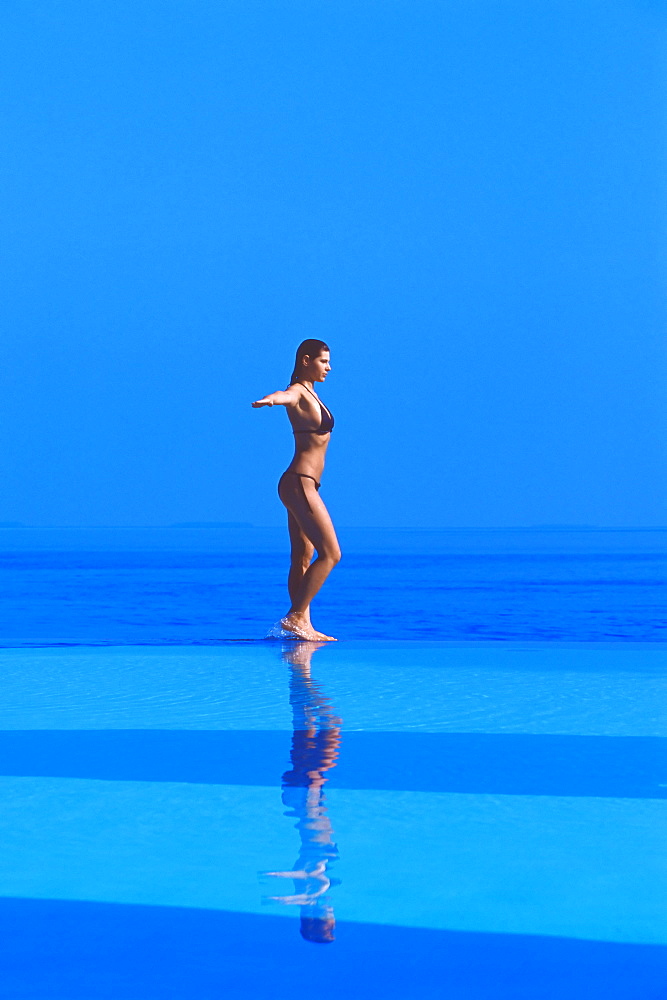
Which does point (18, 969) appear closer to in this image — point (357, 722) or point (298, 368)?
point (357, 722)

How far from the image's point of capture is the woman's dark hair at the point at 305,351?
22.6 ft

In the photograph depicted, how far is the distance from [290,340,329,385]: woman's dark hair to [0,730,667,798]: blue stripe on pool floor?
359 cm

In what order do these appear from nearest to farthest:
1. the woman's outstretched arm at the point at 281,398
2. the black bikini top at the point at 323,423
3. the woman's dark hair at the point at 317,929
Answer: the woman's dark hair at the point at 317,929 < the woman's outstretched arm at the point at 281,398 < the black bikini top at the point at 323,423

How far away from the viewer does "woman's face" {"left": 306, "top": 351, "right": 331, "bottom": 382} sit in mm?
6906

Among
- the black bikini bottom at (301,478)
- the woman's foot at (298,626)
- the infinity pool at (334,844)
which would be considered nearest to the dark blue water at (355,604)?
the woman's foot at (298,626)

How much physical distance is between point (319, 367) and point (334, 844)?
4859mm

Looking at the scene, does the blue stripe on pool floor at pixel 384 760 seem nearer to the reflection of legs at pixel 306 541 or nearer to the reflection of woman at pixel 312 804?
the reflection of woman at pixel 312 804

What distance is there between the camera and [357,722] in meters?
3.85

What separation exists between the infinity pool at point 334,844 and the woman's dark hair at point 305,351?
278cm

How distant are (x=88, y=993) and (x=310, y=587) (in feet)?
17.2

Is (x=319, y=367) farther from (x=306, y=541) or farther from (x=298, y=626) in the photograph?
(x=298, y=626)

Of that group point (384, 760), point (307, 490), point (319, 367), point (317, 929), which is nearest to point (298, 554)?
point (307, 490)

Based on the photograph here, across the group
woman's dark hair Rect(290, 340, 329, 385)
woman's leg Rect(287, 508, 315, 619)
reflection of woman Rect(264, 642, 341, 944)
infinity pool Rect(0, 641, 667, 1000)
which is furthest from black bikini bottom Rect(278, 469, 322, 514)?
infinity pool Rect(0, 641, 667, 1000)

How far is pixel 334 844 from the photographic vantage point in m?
2.29
